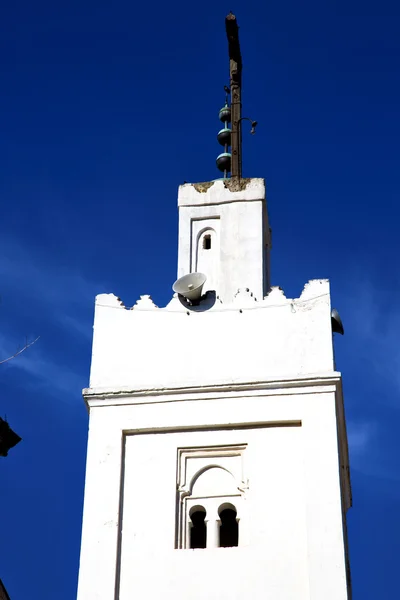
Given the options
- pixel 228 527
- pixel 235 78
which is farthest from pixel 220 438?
pixel 235 78

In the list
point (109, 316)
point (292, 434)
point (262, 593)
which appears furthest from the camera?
point (109, 316)

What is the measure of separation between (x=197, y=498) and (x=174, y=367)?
75.2 inches

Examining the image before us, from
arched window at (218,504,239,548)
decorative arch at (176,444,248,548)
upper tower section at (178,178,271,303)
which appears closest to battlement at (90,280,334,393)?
upper tower section at (178,178,271,303)

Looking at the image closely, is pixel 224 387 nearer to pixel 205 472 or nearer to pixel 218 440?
pixel 218 440

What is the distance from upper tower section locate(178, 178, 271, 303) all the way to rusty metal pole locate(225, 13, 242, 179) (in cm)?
122

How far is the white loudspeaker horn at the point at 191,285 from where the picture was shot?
2098 cm

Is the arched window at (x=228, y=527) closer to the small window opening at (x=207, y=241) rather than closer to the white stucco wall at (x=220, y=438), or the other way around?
the white stucco wall at (x=220, y=438)

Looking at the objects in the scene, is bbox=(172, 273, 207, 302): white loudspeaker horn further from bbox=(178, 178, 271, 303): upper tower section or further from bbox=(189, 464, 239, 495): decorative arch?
bbox=(189, 464, 239, 495): decorative arch

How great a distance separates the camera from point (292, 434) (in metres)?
19.9

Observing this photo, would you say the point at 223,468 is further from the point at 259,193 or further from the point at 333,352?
the point at 259,193

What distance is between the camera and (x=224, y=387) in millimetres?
20219

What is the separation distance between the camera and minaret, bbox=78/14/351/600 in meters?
18.9

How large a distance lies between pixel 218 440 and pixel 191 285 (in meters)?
2.31

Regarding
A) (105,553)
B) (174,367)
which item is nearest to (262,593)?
(105,553)
